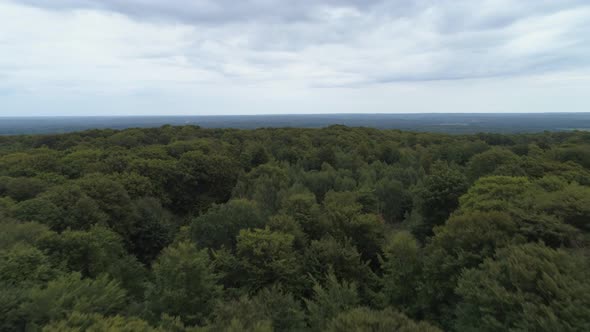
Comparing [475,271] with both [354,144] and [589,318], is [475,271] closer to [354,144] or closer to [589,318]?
[589,318]

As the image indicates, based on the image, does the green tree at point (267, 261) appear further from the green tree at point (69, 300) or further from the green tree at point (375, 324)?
the green tree at point (375, 324)

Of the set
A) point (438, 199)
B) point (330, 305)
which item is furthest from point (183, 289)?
point (438, 199)

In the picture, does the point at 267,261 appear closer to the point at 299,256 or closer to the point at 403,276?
the point at 299,256

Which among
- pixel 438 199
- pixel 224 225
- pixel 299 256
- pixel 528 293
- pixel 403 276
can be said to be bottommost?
pixel 299 256

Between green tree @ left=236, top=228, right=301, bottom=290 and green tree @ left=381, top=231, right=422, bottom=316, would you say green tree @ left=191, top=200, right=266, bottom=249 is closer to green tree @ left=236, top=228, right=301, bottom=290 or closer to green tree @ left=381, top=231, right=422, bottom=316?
green tree @ left=236, top=228, right=301, bottom=290

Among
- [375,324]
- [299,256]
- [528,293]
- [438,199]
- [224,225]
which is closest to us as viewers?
[375,324]

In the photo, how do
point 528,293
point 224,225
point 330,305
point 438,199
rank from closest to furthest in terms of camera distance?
1. point 528,293
2. point 330,305
3. point 224,225
4. point 438,199

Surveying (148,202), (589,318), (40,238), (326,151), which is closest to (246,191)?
(148,202)

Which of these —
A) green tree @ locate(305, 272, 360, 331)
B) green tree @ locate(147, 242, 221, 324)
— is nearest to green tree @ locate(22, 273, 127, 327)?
green tree @ locate(147, 242, 221, 324)
